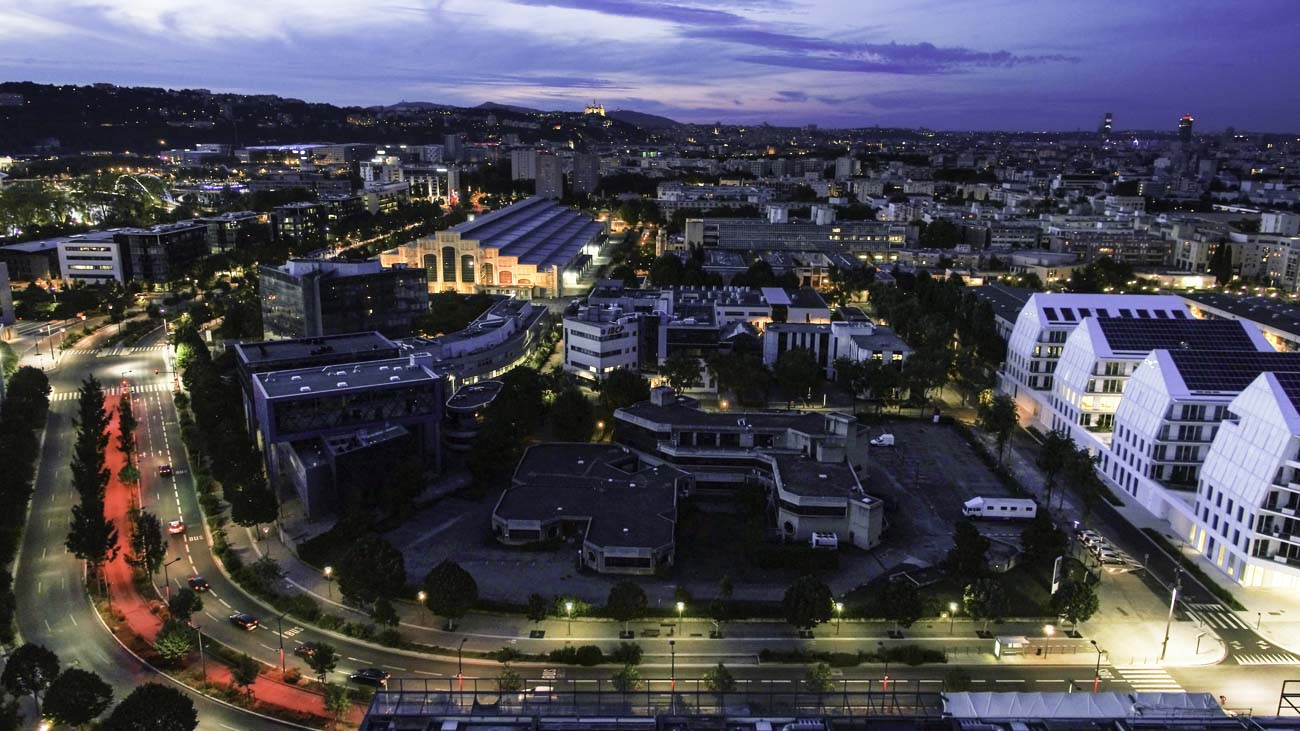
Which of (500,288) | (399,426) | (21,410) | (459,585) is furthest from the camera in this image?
(500,288)

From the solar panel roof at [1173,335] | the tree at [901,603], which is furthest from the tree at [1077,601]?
the solar panel roof at [1173,335]

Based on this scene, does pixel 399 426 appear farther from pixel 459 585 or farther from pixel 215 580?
pixel 459 585

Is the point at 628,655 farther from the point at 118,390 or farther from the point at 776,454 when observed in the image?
the point at 118,390

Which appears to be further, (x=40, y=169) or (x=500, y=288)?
(x=40, y=169)

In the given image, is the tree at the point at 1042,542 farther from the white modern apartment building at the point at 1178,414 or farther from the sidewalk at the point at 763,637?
the white modern apartment building at the point at 1178,414

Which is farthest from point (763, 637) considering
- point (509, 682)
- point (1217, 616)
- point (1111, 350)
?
point (1111, 350)

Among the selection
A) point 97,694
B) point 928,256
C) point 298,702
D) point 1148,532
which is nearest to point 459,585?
point 298,702

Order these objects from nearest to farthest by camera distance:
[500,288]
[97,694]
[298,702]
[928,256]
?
[97,694] < [298,702] < [500,288] < [928,256]
